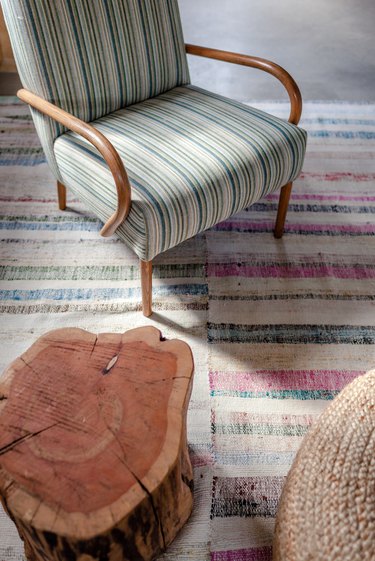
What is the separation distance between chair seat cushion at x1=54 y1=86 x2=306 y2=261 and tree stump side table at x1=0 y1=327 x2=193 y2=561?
0.39 metres

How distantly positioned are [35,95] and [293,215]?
3.23 ft

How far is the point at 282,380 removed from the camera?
4.95ft

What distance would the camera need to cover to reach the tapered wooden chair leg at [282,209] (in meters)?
1.81

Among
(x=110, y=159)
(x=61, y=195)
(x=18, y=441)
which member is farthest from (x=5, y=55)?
(x=18, y=441)

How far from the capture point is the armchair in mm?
1410

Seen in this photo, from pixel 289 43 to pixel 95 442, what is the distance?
2.85m

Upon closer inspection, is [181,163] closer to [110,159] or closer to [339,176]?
[110,159]

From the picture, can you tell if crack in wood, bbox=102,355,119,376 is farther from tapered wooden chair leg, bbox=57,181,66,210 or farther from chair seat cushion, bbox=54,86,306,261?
tapered wooden chair leg, bbox=57,181,66,210

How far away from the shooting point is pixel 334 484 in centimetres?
104

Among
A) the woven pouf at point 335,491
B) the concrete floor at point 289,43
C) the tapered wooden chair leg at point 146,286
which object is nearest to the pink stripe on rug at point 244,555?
the woven pouf at point 335,491

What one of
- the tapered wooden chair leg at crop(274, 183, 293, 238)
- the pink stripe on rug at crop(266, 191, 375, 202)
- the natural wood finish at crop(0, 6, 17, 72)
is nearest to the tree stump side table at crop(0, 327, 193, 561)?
the tapered wooden chair leg at crop(274, 183, 293, 238)

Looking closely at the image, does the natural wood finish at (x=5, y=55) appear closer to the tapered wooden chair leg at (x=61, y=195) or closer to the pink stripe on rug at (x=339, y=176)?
the tapered wooden chair leg at (x=61, y=195)

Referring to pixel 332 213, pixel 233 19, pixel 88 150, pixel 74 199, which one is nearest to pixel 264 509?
pixel 88 150

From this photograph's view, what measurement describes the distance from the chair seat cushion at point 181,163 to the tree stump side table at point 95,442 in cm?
39
